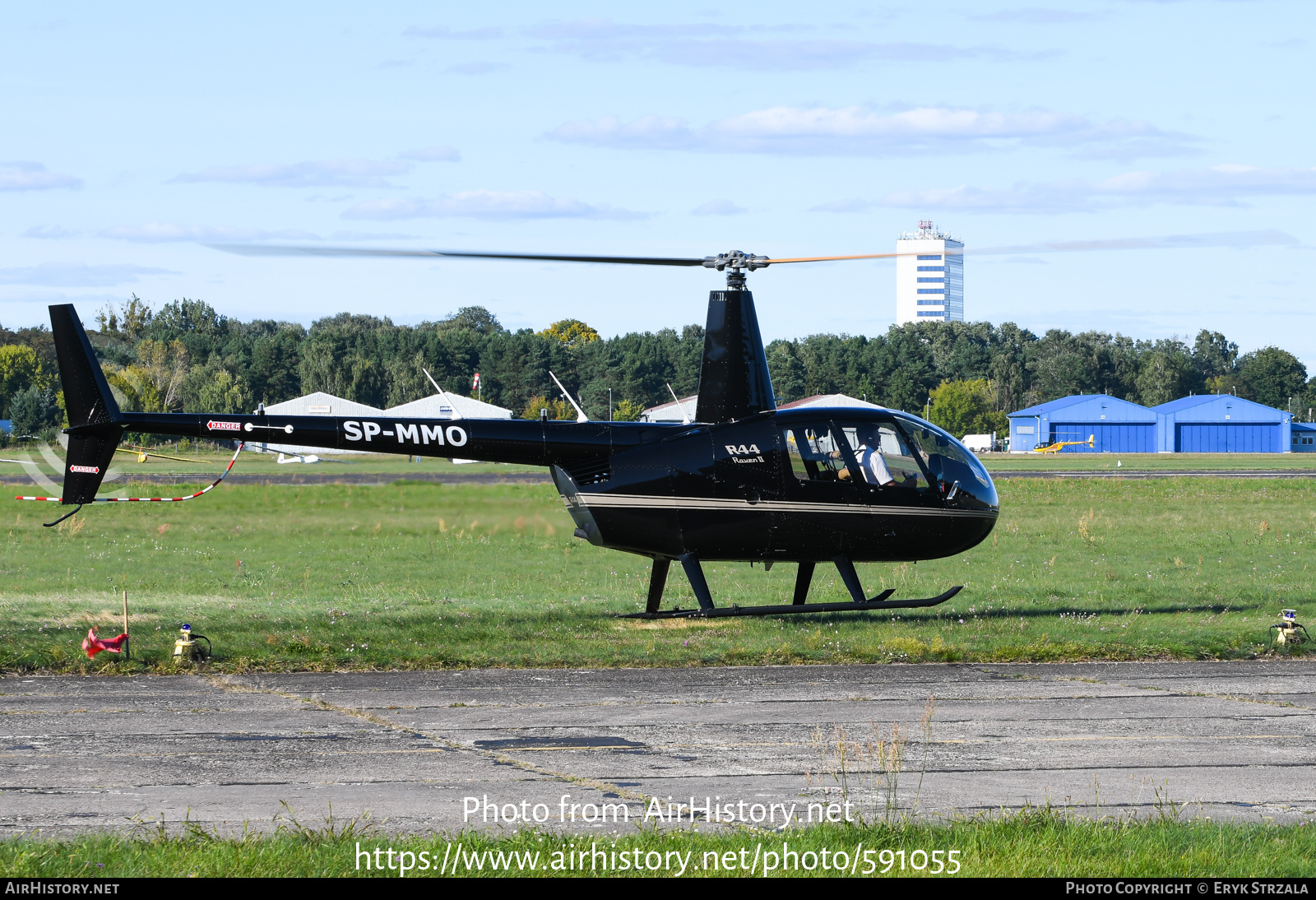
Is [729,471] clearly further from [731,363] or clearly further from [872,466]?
[872,466]

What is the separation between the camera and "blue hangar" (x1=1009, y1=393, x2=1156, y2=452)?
14388 centimetres

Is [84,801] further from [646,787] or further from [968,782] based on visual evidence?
[968,782]

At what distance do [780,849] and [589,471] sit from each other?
10299 millimetres

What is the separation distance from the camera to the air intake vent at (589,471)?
1817cm

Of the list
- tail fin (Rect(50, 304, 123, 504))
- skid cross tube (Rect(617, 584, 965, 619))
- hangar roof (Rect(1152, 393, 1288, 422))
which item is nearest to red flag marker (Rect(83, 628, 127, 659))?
tail fin (Rect(50, 304, 123, 504))

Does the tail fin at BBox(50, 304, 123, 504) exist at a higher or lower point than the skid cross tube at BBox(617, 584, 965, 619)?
higher

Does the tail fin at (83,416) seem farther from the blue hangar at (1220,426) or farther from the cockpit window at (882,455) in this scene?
the blue hangar at (1220,426)

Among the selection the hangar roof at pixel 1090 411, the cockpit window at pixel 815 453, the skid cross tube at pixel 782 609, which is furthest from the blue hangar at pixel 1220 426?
the cockpit window at pixel 815 453

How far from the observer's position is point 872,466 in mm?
18047

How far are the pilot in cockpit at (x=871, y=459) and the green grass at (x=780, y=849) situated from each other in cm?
926

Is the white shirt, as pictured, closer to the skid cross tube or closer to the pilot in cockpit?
the pilot in cockpit

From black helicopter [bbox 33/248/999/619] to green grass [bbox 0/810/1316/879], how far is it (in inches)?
354
